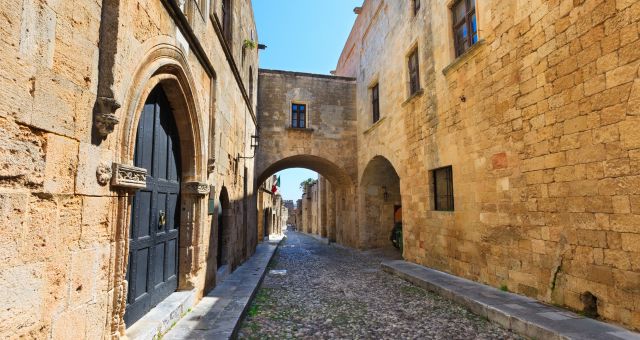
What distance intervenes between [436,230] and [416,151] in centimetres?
202

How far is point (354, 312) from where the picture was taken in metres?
4.73

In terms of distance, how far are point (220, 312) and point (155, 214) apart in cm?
147

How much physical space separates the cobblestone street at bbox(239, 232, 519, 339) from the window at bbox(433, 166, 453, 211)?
1.89 metres

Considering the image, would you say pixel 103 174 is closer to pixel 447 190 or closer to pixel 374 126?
pixel 447 190

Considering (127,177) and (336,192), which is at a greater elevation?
(336,192)

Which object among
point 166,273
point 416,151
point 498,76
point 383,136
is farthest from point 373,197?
point 166,273

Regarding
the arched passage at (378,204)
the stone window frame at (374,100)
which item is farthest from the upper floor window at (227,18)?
the arched passage at (378,204)

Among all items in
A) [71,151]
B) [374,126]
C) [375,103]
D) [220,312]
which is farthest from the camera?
[375,103]

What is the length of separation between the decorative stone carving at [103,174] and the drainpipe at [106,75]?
16 cm

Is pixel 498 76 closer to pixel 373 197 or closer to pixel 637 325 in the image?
pixel 637 325

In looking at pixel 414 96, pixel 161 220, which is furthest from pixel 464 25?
pixel 161 220

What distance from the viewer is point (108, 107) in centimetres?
220

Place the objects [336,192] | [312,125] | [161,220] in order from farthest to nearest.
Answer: [336,192], [312,125], [161,220]

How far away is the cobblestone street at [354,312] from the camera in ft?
12.8
